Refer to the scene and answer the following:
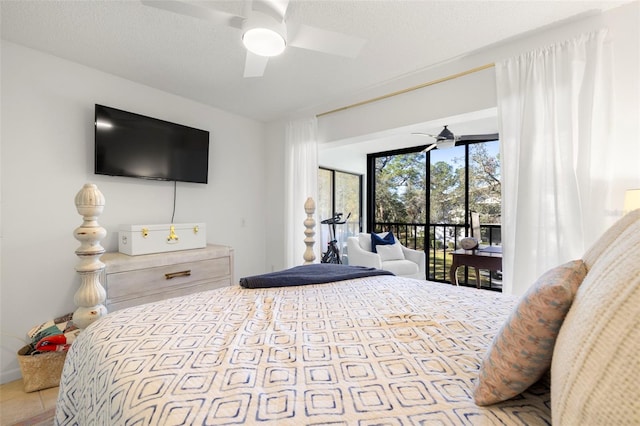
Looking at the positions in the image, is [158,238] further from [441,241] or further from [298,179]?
[441,241]

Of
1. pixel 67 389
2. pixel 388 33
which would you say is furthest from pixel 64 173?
pixel 388 33

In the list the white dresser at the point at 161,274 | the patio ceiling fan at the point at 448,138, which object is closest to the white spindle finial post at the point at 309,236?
the white dresser at the point at 161,274

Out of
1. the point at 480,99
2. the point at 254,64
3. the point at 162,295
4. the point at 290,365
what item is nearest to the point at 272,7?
the point at 254,64

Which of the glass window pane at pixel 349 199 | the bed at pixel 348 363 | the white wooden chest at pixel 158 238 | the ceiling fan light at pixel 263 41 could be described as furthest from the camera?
the glass window pane at pixel 349 199

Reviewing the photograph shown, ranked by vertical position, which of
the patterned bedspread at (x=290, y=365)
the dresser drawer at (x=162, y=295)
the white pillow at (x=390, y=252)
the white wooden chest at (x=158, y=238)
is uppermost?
the white wooden chest at (x=158, y=238)

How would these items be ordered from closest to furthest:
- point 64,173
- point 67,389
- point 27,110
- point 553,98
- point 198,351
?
1. point 198,351
2. point 67,389
3. point 553,98
4. point 27,110
5. point 64,173

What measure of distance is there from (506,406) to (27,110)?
132 inches

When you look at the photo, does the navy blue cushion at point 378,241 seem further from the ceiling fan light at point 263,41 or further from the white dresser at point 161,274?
the ceiling fan light at point 263,41

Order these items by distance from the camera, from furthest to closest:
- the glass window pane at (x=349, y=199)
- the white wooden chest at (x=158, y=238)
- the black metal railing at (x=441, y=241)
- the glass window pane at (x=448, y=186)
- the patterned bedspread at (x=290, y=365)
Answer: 1. the glass window pane at (x=349, y=199)
2. the glass window pane at (x=448, y=186)
3. the black metal railing at (x=441, y=241)
4. the white wooden chest at (x=158, y=238)
5. the patterned bedspread at (x=290, y=365)

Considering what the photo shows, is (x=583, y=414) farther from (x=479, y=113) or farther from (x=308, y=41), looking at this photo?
(x=479, y=113)

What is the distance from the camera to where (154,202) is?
291 centimetres

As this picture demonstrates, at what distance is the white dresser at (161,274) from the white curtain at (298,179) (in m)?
0.93

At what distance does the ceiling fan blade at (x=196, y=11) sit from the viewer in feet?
4.47

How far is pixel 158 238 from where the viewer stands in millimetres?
2488
